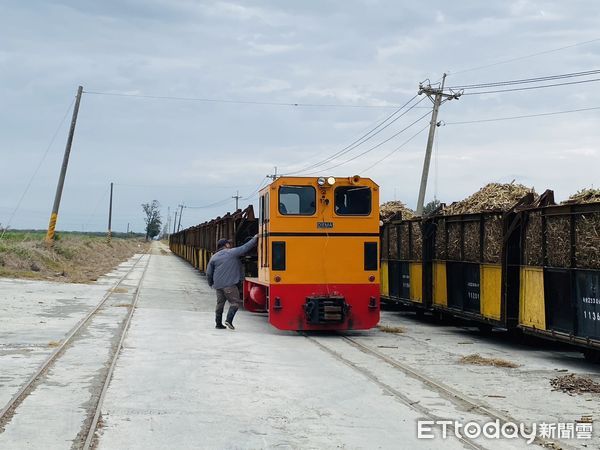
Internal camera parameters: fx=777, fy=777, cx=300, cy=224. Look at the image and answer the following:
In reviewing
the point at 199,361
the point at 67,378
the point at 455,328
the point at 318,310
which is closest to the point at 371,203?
the point at 318,310

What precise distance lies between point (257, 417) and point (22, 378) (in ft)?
11.7

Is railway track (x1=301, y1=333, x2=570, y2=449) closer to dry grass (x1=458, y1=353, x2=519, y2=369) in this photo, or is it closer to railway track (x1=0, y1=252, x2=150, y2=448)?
dry grass (x1=458, y1=353, x2=519, y2=369)

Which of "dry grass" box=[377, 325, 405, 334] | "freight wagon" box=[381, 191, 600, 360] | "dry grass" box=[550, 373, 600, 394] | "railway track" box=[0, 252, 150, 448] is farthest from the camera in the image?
"dry grass" box=[377, 325, 405, 334]

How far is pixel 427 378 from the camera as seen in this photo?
10172 mm

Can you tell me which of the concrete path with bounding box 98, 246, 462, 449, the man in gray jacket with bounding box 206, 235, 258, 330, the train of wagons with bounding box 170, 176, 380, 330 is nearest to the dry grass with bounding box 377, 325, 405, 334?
the train of wagons with bounding box 170, 176, 380, 330

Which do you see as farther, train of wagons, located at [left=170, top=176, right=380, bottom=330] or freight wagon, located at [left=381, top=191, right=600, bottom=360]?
train of wagons, located at [left=170, top=176, right=380, bottom=330]

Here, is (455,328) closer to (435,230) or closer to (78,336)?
(435,230)

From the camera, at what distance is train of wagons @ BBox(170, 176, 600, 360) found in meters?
11.5

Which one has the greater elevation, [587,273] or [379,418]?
[587,273]

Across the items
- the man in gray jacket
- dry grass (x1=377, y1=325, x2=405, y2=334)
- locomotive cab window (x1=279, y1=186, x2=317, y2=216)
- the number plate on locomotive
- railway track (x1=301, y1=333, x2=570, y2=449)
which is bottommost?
railway track (x1=301, y1=333, x2=570, y2=449)

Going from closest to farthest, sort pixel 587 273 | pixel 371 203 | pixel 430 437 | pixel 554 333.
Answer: pixel 430 437, pixel 587 273, pixel 554 333, pixel 371 203

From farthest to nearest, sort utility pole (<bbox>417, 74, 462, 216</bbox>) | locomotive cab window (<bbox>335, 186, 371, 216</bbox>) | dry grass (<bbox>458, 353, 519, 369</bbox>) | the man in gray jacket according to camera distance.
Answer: utility pole (<bbox>417, 74, 462, 216</bbox>), the man in gray jacket, locomotive cab window (<bbox>335, 186, 371, 216</bbox>), dry grass (<bbox>458, 353, 519, 369</bbox>)

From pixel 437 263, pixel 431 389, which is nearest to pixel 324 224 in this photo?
pixel 437 263

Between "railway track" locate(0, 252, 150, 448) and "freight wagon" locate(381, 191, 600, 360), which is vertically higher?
"freight wagon" locate(381, 191, 600, 360)
